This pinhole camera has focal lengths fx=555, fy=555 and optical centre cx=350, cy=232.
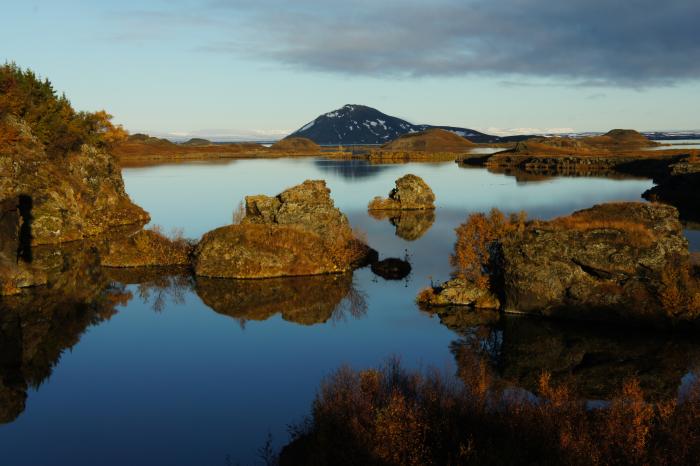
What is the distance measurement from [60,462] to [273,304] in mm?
22346

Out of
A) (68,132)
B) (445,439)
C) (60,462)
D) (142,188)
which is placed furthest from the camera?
(142,188)

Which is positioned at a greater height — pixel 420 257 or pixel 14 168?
pixel 14 168

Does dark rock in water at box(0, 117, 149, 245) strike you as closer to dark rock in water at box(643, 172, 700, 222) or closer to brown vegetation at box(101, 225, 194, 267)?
brown vegetation at box(101, 225, 194, 267)

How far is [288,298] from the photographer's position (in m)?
45.2

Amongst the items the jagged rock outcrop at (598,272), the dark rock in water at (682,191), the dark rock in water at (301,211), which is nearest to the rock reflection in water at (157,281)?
the dark rock in water at (301,211)

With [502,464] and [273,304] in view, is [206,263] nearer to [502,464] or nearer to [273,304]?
[273,304]

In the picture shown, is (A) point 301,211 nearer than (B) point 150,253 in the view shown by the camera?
No

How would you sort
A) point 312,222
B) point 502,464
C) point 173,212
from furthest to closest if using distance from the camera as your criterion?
point 173,212 → point 312,222 → point 502,464

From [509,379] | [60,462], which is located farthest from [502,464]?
[60,462]

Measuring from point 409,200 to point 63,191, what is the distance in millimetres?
55005

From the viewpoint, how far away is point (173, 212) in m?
92.6

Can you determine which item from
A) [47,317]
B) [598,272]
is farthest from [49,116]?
[598,272]

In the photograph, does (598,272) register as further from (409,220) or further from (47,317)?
(409,220)

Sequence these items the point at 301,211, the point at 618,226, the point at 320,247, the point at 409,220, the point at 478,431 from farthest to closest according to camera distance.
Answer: the point at 409,220
the point at 301,211
the point at 320,247
the point at 618,226
the point at 478,431
